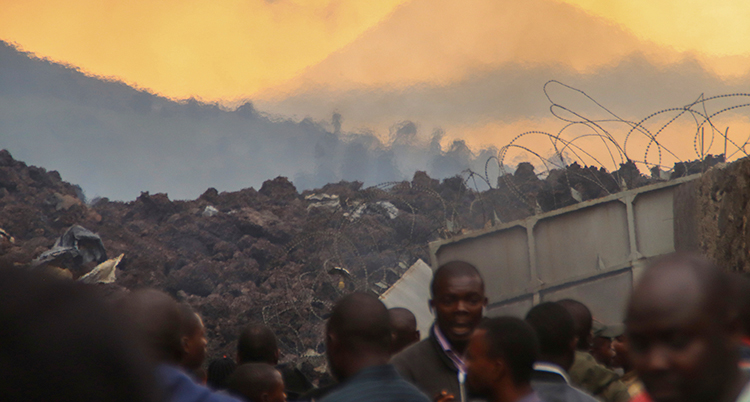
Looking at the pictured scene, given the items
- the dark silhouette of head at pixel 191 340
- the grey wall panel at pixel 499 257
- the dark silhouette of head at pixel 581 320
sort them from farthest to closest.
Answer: the grey wall panel at pixel 499 257
the dark silhouette of head at pixel 581 320
the dark silhouette of head at pixel 191 340

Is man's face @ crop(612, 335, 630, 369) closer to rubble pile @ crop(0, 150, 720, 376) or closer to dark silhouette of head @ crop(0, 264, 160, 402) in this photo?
dark silhouette of head @ crop(0, 264, 160, 402)

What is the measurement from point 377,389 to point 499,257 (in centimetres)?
630

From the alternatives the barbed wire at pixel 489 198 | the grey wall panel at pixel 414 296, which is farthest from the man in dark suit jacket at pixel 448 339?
the grey wall panel at pixel 414 296

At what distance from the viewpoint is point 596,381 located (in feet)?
10.4

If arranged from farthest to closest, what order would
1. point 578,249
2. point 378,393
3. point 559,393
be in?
point 578,249
point 559,393
point 378,393

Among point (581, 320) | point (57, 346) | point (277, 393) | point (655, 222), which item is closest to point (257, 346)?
point (277, 393)

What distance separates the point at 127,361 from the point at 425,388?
2.30 m

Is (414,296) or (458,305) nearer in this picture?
(458,305)

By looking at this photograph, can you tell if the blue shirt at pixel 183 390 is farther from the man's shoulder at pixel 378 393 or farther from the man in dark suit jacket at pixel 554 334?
the man in dark suit jacket at pixel 554 334

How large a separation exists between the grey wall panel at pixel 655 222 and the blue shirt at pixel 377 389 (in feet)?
20.1

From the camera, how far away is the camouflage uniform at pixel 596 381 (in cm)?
315

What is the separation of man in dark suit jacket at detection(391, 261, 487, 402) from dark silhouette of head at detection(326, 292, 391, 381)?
25.4 inches

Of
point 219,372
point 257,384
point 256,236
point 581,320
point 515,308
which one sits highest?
point 256,236

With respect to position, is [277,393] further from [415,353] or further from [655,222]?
[655,222]
